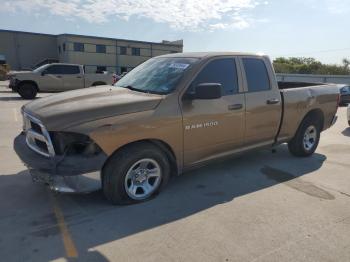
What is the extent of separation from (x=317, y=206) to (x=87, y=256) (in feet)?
9.60

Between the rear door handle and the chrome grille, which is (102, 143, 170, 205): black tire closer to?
the chrome grille

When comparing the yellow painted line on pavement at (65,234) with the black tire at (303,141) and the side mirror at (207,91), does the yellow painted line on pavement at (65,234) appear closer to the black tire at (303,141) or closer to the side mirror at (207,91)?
the side mirror at (207,91)

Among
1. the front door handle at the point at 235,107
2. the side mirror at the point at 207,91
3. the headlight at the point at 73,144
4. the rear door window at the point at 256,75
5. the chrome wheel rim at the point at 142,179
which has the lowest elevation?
the chrome wheel rim at the point at 142,179

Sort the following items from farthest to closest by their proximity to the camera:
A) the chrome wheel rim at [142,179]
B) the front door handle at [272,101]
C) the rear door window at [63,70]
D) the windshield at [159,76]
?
1. the rear door window at [63,70]
2. the front door handle at [272,101]
3. the windshield at [159,76]
4. the chrome wheel rim at [142,179]

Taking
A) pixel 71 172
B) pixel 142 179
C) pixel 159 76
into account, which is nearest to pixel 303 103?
pixel 159 76

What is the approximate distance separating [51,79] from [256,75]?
14811 millimetres

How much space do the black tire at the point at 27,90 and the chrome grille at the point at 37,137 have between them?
1413cm

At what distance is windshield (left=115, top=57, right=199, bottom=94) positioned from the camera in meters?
4.61

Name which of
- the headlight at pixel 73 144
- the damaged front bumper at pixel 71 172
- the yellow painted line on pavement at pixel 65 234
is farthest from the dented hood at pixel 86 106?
the yellow painted line on pavement at pixel 65 234

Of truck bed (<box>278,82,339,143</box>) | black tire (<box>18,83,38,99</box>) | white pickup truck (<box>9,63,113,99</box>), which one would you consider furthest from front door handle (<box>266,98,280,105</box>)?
black tire (<box>18,83,38,99</box>)

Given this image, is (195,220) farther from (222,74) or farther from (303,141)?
(303,141)

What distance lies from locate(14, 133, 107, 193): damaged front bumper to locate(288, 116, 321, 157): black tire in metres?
4.05

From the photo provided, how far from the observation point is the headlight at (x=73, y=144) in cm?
378

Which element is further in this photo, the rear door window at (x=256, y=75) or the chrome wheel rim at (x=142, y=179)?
the rear door window at (x=256, y=75)
